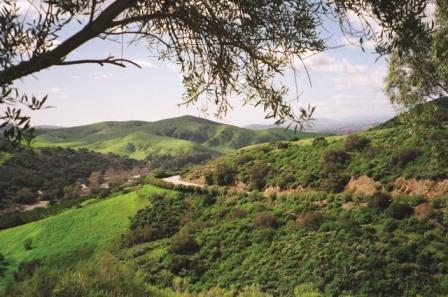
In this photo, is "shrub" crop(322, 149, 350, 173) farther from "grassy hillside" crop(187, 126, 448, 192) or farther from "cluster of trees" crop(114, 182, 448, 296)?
"cluster of trees" crop(114, 182, 448, 296)

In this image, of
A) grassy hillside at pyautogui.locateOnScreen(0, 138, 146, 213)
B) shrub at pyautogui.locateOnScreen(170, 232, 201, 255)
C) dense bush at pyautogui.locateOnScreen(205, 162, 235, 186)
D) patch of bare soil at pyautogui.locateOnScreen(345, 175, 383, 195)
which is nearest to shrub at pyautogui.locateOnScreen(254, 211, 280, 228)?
shrub at pyautogui.locateOnScreen(170, 232, 201, 255)

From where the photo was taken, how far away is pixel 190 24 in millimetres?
7234

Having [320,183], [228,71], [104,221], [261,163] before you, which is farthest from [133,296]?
[261,163]

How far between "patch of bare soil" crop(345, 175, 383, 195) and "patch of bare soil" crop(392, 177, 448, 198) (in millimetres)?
2266

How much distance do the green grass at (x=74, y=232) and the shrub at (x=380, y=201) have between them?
33.8 m

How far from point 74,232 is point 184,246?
913 inches

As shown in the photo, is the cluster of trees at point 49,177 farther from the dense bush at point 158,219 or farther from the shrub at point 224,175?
the shrub at point 224,175

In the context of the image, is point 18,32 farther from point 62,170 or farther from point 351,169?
A: point 62,170

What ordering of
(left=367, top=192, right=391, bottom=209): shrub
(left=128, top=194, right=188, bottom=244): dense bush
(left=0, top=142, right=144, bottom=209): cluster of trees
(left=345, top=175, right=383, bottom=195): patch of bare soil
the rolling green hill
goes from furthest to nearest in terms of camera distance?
(left=0, top=142, right=144, bottom=209): cluster of trees, (left=128, top=194, right=188, bottom=244): dense bush, the rolling green hill, (left=345, top=175, right=383, bottom=195): patch of bare soil, (left=367, top=192, right=391, bottom=209): shrub

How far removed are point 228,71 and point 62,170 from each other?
541ft

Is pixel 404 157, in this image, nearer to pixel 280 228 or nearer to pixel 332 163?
pixel 332 163

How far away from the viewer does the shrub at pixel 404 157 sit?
55125 millimetres

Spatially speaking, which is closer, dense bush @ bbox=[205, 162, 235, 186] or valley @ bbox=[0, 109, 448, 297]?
valley @ bbox=[0, 109, 448, 297]

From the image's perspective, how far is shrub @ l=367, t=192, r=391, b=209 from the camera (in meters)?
46.7
